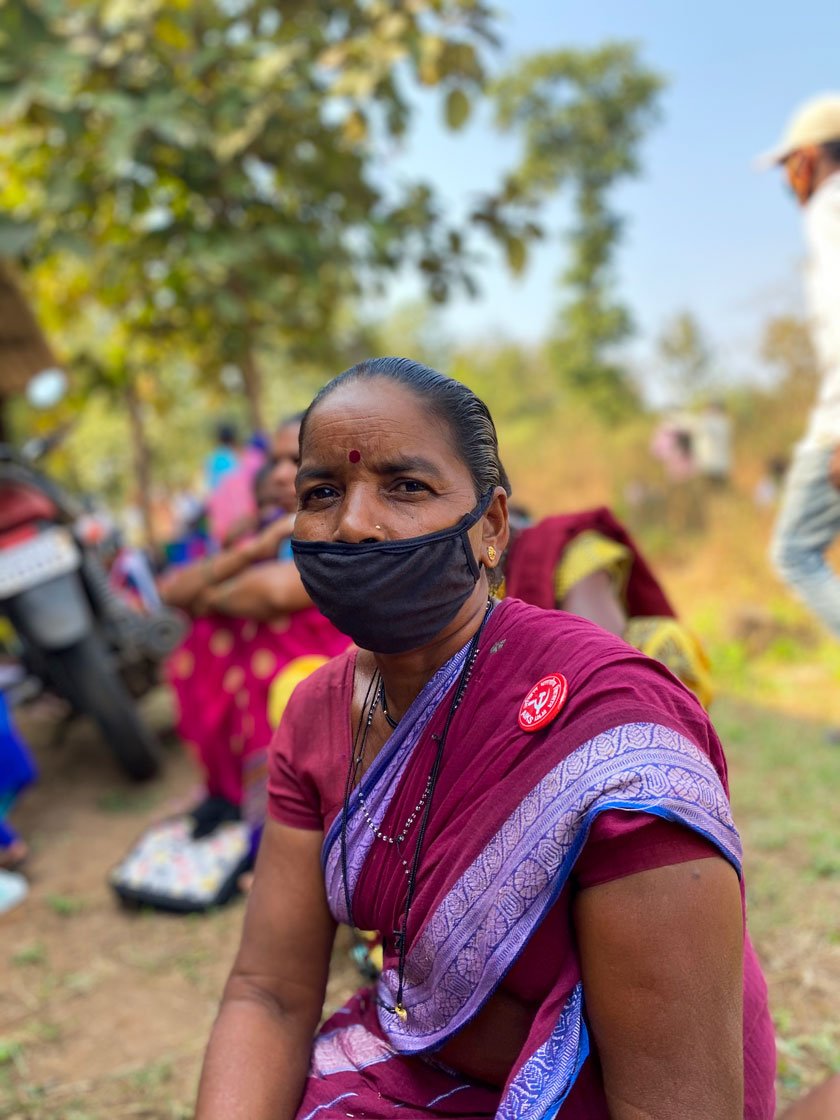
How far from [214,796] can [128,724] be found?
2.52 ft

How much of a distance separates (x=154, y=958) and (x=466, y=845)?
2016 mm

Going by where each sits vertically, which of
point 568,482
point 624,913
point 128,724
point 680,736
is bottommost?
point 568,482

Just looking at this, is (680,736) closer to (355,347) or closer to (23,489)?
(23,489)

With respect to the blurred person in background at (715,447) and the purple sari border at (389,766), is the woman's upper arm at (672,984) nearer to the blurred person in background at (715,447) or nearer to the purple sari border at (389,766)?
the purple sari border at (389,766)

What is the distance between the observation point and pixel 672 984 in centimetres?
104

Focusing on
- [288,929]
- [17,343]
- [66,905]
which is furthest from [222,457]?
[288,929]

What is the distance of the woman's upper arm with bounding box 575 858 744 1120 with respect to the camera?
1.04m

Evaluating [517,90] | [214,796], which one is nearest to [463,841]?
[214,796]

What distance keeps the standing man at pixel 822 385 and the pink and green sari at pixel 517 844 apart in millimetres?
2426

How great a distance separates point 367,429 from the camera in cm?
123

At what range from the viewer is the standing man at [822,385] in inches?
129

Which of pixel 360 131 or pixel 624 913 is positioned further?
pixel 360 131

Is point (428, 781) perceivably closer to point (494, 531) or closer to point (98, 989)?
point (494, 531)

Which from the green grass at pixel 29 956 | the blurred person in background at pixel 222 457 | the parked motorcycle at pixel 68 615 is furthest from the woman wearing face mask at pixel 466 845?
the blurred person in background at pixel 222 457
